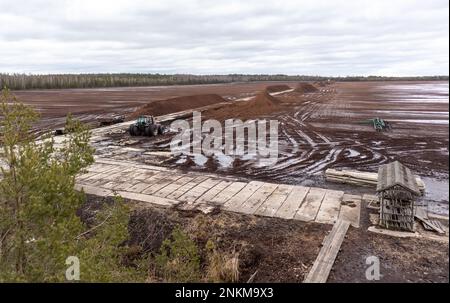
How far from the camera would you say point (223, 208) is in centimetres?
900

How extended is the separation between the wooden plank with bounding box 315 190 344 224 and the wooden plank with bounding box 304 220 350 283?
320 millimetres

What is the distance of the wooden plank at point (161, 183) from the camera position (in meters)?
10.3

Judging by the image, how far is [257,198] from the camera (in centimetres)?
965

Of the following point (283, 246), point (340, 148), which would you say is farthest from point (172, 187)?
point (340, 148)

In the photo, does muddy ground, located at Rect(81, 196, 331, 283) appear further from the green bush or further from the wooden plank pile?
the wooden plank pile

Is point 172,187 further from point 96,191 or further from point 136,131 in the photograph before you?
point 136,131

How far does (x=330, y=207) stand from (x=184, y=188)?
415cm

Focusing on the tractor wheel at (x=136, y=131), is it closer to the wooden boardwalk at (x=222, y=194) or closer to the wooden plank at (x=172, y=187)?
the wooden boardwalk at (x=222, y=194)

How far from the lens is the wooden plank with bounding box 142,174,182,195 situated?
10.3m

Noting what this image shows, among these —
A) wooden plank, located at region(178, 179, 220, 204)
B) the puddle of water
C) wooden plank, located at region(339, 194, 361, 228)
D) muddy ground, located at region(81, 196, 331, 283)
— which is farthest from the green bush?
the puddle of water

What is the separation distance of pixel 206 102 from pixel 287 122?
14.4m

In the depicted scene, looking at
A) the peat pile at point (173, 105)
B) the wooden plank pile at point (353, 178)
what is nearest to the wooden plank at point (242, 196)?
the wooden plank pile at point (353, 178)

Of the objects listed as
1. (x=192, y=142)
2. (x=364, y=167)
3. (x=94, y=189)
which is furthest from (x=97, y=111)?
(x=364, y=167)

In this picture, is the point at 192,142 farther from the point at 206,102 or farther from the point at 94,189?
the point at 206,102
